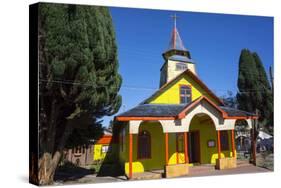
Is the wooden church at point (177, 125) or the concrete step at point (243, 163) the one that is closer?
the wooden church at point (177, 125)

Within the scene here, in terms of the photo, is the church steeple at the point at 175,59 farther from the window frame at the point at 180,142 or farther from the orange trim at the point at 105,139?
the orange trim at the point at 105,139

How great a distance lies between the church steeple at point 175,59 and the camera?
1416 cm

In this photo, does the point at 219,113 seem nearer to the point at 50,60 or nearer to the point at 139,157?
the point at 139,157

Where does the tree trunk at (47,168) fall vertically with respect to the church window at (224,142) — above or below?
below

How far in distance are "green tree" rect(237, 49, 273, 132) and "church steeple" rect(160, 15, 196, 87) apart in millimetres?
1889

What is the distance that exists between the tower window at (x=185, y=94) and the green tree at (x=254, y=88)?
5.76 feet

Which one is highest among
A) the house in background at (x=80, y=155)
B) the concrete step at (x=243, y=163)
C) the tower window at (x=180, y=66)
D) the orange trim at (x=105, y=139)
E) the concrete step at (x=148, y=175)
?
the tower window at (x=180, y=66)

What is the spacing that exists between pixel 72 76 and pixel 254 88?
6.66m

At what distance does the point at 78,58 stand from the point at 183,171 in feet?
15.9

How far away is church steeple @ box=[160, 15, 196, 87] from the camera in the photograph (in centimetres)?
1416

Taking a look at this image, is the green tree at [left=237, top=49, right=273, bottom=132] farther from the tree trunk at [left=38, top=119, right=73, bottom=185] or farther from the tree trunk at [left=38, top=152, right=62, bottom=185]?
the tree trunk at [left=38, top=152, right=62, bottom=185]

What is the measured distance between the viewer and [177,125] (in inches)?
558

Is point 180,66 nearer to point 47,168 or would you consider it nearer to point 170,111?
point 170,111

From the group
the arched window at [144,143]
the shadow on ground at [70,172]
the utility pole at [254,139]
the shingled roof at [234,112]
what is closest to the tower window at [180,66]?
the shingled roof at [234,112]
